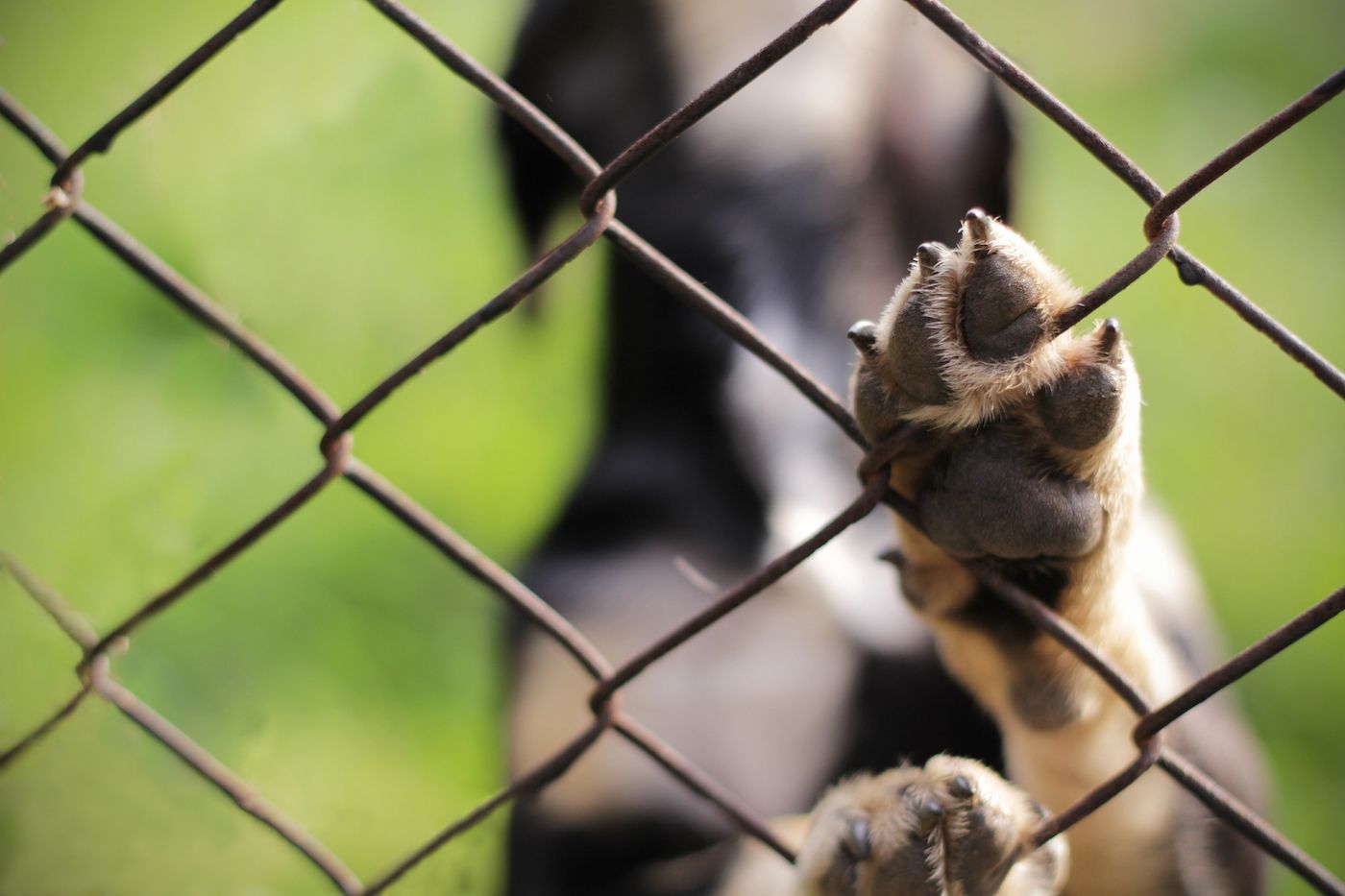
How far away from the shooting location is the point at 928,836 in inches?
31.0

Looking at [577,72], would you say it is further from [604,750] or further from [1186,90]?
[1186,90]

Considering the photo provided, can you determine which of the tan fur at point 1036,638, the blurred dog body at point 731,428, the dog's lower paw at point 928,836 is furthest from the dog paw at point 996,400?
the blurred dog body at point 731,428

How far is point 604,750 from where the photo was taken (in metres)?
1.65

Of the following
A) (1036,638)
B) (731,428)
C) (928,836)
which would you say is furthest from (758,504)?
(928,836)

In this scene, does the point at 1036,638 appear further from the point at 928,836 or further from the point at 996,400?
the point at 996,400

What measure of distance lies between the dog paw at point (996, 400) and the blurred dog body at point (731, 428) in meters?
0.83

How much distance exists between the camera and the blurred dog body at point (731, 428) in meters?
1.59

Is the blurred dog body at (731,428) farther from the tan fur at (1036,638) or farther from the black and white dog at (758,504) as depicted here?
the tan fur at (1036,638)

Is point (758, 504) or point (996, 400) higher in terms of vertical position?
point (758, 504)

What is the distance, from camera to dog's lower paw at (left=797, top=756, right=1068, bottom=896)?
78 cm

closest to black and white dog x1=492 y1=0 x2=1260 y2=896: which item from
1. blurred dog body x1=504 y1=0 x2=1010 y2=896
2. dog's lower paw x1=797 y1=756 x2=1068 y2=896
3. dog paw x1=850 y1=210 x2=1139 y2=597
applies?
blurred dog body x1=504 y1=0 x2=1010 y2=896

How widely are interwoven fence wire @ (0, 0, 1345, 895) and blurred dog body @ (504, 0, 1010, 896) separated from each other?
68 cm

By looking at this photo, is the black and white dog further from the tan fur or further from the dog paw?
the dog paw

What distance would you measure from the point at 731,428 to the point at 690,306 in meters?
0.97
